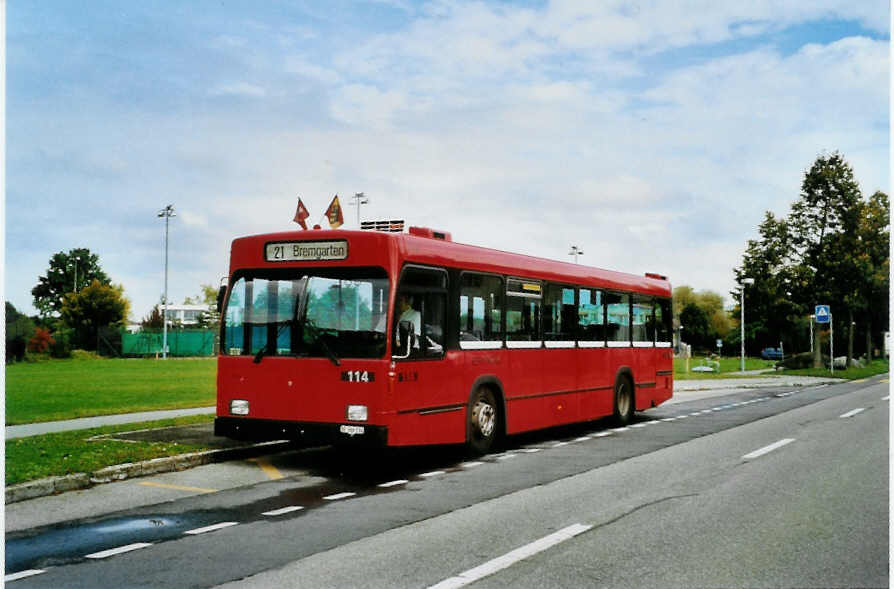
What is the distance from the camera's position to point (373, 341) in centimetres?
1057

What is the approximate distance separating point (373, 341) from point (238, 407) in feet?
6.54

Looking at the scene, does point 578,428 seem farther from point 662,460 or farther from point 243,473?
point 243,473

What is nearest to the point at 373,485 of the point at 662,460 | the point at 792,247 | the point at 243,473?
the point at 243,473

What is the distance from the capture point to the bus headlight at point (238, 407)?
1116cm

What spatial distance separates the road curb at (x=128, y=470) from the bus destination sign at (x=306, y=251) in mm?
2646

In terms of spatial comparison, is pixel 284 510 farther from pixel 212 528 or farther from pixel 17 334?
pixel 17 334

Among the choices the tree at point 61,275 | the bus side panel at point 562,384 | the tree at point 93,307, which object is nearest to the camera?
the bus side panel at point 562,384

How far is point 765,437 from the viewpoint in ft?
48.6

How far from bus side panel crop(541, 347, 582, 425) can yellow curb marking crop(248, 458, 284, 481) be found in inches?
175

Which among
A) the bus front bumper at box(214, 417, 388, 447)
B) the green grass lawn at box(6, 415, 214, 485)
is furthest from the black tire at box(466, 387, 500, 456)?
the green grass lawn at box(6, 415, 214, 485)

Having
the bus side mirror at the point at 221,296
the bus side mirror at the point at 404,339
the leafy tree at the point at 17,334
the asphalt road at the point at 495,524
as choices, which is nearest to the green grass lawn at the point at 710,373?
the asphalt road at the point at 495,524

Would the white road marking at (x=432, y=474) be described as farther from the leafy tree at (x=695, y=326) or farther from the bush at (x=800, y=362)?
the leafy tree at (x=695, y=326)

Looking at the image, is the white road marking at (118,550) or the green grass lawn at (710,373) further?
→ the green grass lawn at (710,373)

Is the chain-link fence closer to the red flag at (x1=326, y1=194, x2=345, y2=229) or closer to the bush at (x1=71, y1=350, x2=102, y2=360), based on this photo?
the bush at (x1=71, y1=350, x2=102, y2=360)
